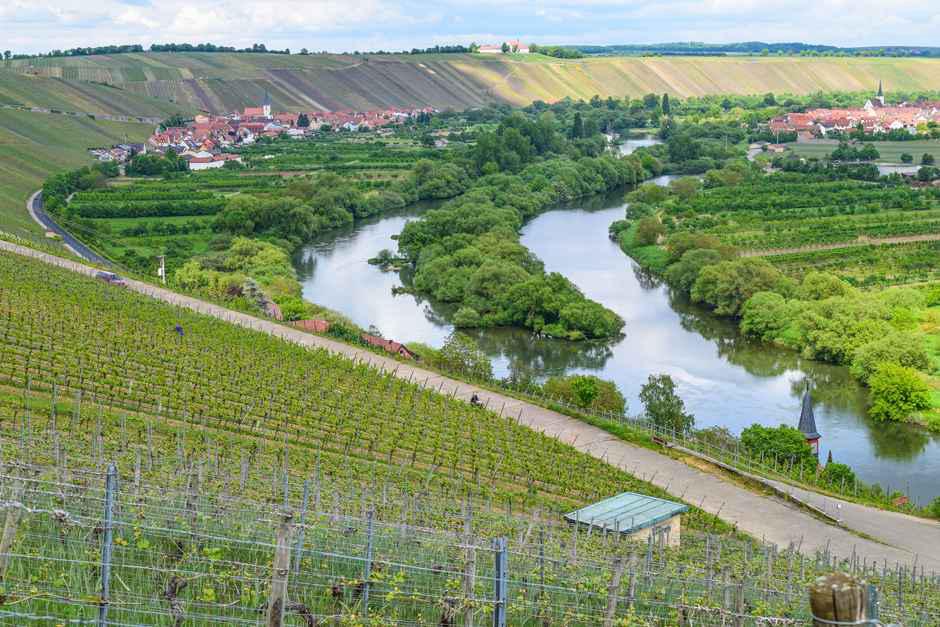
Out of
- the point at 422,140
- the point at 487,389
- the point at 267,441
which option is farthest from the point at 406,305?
the point at 422,140

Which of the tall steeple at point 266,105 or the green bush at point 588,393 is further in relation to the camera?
the tall steeple at point 266,105

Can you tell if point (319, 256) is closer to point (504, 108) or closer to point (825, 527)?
point (825, 527)

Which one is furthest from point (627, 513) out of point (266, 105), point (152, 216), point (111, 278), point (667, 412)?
point (266, 105)

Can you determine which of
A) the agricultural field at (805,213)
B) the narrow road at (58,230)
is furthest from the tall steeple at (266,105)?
the agricultural field at (805,213)

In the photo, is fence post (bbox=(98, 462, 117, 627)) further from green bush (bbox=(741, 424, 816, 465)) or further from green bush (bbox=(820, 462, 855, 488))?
green bush (bbox=(741, 424, 816, 465))

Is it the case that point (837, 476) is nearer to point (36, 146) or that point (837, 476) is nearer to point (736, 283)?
point (736, 283)

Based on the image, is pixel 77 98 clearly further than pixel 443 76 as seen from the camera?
No

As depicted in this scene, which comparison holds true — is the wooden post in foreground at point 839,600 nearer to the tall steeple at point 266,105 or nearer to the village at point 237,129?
the village at point 237,129
